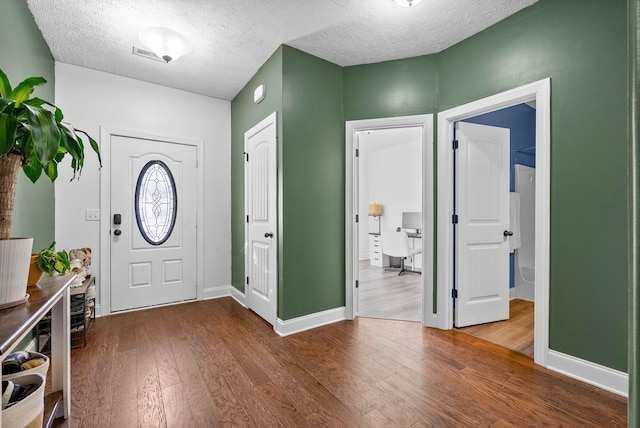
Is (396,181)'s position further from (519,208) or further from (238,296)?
(238,296)

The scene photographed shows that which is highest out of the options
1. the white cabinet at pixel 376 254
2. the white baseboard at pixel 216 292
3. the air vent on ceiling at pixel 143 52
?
the air vent on ceiling at pixel 143 52

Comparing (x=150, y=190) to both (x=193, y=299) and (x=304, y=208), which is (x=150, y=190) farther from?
(x=304, y=208)

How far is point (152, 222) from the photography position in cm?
349

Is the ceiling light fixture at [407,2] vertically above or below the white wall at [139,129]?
above

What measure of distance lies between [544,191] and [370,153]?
16.3 ft

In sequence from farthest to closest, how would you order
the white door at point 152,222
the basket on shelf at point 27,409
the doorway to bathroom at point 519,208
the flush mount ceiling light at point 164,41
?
the white door at point 152,222, the doorway to bathroom at point 519,208, the flush mount ceiling light at point 164,41, the basket on shelf at point 27,409

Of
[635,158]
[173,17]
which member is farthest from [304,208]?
[635,158]

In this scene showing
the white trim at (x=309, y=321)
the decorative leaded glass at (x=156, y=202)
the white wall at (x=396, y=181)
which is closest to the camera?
the white trim at (x=309, y=321)

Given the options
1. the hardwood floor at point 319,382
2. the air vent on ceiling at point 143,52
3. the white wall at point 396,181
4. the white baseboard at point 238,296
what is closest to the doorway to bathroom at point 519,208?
the hardwood floor at point 319,382

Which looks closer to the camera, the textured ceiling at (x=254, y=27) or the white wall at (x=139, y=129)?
the textured ceiling at (x=254, y=27)

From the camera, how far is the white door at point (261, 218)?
113 inches

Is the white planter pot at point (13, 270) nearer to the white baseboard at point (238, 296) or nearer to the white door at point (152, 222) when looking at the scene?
the white door at point (152, 222)

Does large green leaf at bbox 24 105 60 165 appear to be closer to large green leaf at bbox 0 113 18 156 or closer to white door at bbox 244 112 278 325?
large green leaf at bbox 0 113 18 156

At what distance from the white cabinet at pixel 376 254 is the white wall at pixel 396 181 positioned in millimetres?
509
